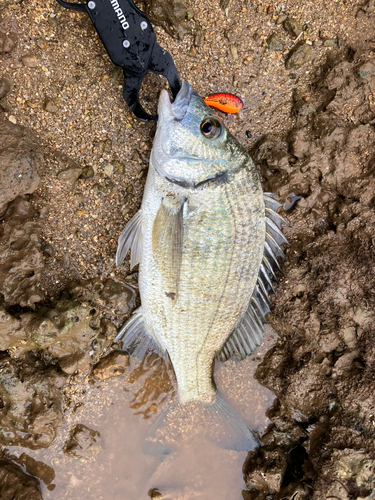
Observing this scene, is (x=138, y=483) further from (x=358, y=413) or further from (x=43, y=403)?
(x=358, y=413)

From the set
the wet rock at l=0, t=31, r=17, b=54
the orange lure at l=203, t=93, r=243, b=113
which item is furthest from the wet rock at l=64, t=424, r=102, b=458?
the wet rock at l=0, t=31, r=17, b=54

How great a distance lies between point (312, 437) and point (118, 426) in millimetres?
1843

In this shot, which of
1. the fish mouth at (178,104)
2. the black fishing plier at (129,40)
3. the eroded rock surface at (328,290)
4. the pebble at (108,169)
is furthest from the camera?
the pebble at (108,169)

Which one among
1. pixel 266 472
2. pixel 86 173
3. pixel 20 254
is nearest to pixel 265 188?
pixel 86 173

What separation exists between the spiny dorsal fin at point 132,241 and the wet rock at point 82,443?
1.69 m

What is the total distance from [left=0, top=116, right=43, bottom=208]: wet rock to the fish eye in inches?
53.7

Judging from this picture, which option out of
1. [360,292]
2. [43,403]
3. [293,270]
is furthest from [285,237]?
[43,403]

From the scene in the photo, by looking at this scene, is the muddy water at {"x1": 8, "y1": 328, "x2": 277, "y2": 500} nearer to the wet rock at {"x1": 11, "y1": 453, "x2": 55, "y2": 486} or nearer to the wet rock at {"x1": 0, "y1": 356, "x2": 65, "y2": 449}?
the wet rock at {"x1": 11, "y1": 453, "x2": 55, "y2": 486}

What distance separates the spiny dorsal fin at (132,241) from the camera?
8.95ft

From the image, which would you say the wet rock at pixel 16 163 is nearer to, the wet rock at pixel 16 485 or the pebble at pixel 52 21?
the pebble at pixel 52 21

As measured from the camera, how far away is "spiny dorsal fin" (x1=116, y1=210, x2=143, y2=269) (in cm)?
273

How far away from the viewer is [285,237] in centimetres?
294

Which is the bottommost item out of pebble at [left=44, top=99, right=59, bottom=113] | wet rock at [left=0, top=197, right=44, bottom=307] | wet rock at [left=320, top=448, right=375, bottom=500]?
wet rock at [left=320, top=448, right=375, bottom=500]

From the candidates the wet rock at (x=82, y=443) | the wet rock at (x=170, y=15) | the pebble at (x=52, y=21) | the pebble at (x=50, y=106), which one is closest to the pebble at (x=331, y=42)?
the wet rock at (x=170, y=15)
